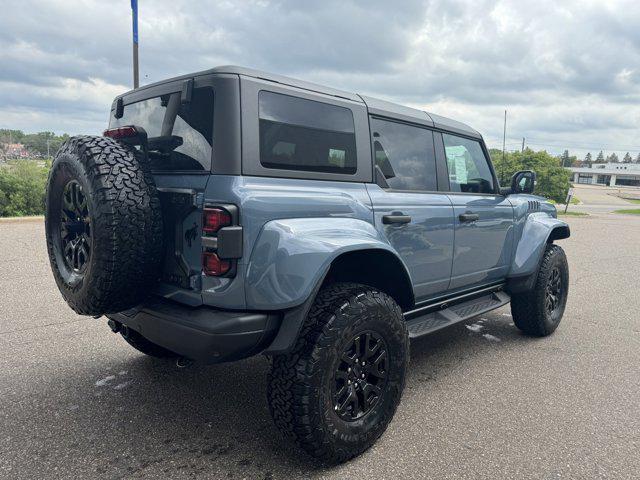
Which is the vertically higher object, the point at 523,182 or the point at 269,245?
the point at 523,182

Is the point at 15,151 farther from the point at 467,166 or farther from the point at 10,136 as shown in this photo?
the point at 467,166

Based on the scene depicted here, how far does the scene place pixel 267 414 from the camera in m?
2.90

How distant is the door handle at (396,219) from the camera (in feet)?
9.16

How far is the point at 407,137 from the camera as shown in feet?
10.7

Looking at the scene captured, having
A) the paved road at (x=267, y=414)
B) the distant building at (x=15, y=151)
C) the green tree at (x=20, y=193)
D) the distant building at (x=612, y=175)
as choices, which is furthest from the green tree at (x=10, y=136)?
the distant building at (x=612, y=175)

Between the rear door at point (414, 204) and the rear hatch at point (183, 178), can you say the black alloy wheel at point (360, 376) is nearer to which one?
the rear door at point (414, 204)

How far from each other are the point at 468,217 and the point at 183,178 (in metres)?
2.12

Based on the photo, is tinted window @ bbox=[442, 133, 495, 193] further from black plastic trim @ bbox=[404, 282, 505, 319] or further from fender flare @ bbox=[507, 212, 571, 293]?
black plastic trim @ bbox=[404, 282, 505, 319]

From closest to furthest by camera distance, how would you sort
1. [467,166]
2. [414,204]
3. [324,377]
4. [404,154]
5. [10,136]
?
[324,377], [414,204], [404,154], [467,166], [10,136]

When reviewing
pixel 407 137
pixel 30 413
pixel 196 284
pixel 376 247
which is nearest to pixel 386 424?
pixel 376 247

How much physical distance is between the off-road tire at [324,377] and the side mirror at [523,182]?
2.26 meters

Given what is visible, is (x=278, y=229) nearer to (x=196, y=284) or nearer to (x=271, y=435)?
(x=196, y=284)

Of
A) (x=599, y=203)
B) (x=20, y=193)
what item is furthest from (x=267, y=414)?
(x=599, y=203)

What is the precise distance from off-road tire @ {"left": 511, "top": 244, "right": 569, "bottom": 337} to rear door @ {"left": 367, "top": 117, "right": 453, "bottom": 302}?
136 cm
